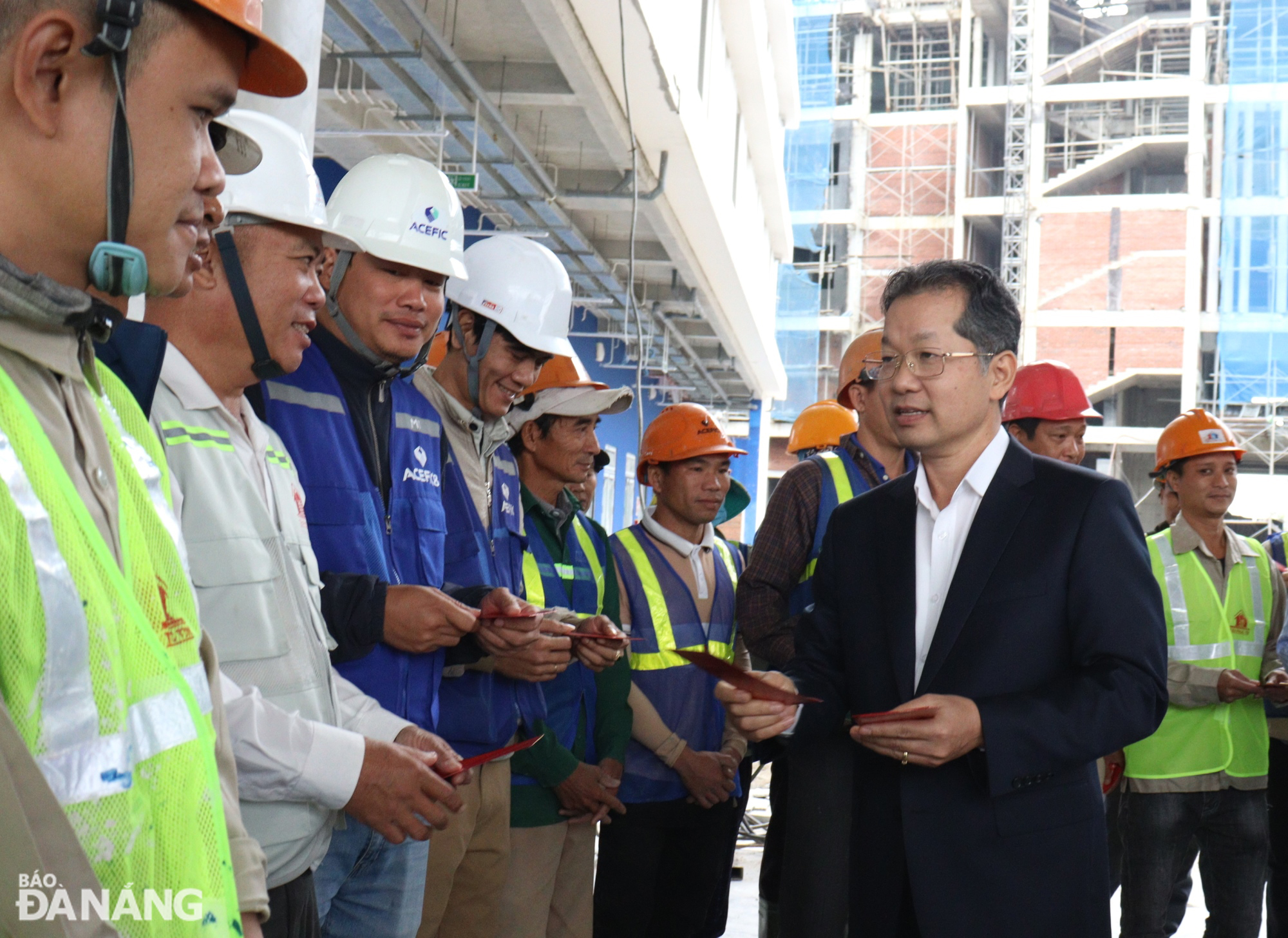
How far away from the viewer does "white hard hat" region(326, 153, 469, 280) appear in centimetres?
289

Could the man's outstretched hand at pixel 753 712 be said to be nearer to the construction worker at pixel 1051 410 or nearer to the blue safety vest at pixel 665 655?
the blue safety vest at pixel 665 655

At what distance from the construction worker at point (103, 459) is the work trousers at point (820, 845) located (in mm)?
2198

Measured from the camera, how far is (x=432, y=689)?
2.69 meters

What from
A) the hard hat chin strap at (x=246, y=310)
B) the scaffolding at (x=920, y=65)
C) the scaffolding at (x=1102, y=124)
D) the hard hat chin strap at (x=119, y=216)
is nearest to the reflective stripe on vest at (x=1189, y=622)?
the hard hat chin strap at (x=246, y=310)

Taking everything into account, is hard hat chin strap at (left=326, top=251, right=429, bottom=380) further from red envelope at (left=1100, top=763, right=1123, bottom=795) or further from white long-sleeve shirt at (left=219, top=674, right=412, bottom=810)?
red envelope at (left=1100, top=763, right=1123, bottom=795)

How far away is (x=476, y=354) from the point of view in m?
3.45

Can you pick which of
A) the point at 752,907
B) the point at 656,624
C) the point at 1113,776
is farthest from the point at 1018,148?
the point at 656,624

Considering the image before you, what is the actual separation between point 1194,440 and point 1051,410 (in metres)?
0.81

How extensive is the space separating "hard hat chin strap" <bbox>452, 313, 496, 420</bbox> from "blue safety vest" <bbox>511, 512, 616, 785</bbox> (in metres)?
0.59

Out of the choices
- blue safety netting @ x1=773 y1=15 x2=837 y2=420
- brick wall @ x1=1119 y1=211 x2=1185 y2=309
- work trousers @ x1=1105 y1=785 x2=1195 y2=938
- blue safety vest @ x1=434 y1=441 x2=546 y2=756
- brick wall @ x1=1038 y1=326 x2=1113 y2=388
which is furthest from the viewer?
brick wall @ x1=1038 y1=326 x2=1113 y2=388

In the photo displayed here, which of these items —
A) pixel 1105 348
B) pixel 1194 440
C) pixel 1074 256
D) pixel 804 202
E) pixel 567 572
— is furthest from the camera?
pixel 1074 256

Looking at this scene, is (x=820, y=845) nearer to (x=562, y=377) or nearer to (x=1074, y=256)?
(x=562, y=377)

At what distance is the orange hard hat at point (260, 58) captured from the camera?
1223 millimetres

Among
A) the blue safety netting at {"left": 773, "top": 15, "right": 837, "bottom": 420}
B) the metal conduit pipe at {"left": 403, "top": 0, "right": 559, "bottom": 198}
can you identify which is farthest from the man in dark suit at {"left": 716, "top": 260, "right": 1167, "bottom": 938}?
the blue safety netting at {"left": 773, "top": 15, "right": 837, "bottom": 420}
